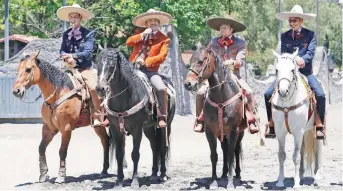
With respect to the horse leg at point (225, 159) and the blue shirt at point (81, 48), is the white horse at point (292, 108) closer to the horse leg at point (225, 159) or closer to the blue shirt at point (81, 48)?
the horse leg at point (225, 159)

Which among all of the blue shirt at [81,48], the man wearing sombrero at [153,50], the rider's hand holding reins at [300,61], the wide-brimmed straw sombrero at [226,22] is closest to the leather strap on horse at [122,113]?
the man wearing sombrero at [153,50]

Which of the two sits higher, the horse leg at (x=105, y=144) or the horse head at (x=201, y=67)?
the horse head at (x=201, y=67)

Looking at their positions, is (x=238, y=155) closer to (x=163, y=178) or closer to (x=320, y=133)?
(x=163, y=178)

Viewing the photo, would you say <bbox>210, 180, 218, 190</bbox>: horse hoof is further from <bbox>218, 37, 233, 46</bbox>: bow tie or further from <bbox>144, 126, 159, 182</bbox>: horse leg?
<bbox>218, 37, 233, 46</bbox>: bow tie

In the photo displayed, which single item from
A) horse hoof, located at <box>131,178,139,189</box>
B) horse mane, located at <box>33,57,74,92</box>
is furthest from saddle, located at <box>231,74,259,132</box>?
horse mane, located at <box>33,57,74,92</box>

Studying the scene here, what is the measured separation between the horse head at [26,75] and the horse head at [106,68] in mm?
1375

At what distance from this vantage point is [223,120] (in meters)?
9.86

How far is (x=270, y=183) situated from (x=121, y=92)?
2925 mm

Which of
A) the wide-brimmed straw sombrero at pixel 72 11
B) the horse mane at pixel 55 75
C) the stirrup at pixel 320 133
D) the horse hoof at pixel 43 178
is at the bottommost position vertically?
the horse hoof at pixel 43 178

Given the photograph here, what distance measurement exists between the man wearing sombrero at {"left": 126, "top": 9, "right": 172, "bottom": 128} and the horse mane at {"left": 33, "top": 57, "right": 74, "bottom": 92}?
1.17 meters

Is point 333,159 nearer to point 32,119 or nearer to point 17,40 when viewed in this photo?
point 32,119

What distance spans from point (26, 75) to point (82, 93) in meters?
1.06

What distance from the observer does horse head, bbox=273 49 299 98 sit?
30.8 ft

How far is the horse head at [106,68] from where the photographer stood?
30.2 ft
